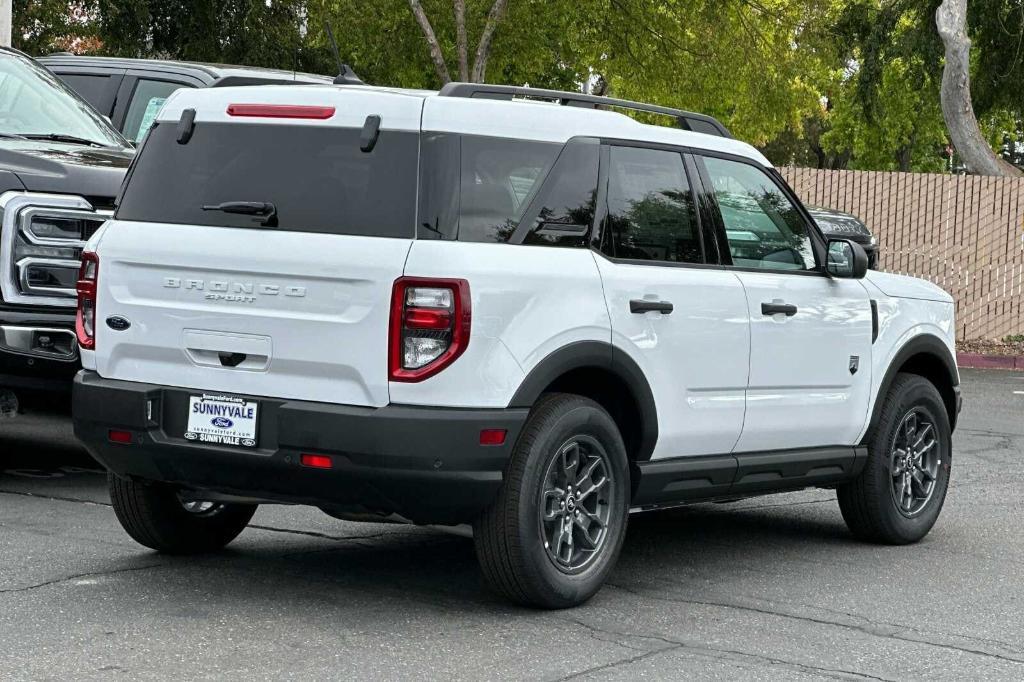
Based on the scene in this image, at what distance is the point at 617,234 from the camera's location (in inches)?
249

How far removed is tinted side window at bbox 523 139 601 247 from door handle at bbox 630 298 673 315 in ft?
1.06

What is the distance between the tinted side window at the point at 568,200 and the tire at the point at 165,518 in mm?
1975

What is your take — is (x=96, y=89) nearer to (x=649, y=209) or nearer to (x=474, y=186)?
(x=649, y=209)

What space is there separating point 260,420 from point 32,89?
516 cm

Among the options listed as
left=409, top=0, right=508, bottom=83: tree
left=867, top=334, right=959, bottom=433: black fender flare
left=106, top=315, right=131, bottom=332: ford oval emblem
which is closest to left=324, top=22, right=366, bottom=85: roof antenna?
left=106, top=315, right=131, bottom=332: ford oval emblem

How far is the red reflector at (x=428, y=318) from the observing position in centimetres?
553

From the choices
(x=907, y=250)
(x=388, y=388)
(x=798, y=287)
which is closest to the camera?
(x=388, y=388)

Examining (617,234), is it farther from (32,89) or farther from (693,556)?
(32,89)

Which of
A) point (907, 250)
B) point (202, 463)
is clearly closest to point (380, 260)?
point (202, 463)

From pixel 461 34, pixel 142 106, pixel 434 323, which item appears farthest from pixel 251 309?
pixel 461 34

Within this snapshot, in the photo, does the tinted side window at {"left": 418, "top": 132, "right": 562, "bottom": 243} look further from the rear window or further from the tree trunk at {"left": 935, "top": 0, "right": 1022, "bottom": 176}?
the tree trunk at {"left": 935, "top": 0, "right": 1022, "bottom": 176}

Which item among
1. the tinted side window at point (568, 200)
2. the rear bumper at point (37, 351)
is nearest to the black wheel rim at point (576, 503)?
the tinted side window at point (568, 200)

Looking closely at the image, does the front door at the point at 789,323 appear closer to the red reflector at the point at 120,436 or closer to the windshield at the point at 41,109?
the red reflector at the point at 120,436

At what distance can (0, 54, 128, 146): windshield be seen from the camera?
31.6ft
